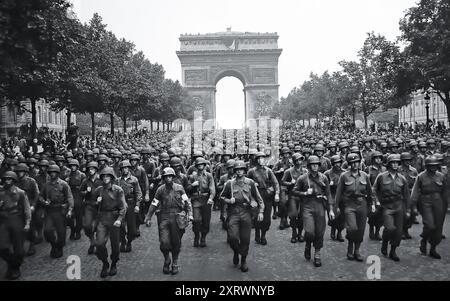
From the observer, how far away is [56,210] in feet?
31.1

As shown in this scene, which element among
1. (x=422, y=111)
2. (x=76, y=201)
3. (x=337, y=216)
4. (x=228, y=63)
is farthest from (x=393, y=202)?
(x=228, y=63)

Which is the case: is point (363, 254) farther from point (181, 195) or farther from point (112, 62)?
point (112, 62)

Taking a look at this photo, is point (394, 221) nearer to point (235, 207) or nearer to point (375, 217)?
A: point (375, 217)

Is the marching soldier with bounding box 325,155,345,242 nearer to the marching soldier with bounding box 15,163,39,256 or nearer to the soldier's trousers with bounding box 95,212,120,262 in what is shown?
the soldier's trousers with bounding box 95,212,120,262

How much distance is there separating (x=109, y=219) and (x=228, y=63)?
91.4 m

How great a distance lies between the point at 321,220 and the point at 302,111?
5762cm

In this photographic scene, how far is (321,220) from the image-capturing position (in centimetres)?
877

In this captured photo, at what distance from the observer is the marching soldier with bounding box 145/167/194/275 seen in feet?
26.5

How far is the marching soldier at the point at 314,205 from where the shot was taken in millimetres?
8664

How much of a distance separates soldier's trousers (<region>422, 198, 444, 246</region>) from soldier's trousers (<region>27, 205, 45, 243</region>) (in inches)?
296

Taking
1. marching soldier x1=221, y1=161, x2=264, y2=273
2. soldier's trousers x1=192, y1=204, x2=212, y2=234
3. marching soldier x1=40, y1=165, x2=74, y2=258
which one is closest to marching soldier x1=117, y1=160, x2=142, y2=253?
marching soldier x1=40, y1=165, x2=74, y2=258

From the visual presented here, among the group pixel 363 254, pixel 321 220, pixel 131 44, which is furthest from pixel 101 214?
pixel 131 44

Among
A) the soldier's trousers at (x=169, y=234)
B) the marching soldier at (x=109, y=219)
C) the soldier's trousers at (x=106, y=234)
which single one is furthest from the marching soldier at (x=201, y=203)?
the soldier's trousers at (x=106, y=234)

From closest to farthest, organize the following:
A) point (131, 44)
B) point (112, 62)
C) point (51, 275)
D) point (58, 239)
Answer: point (51, 275)
point (58, 239)
point (112, 62)
point (131, 44)
